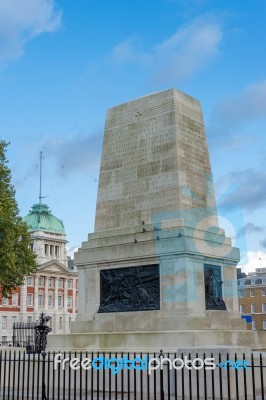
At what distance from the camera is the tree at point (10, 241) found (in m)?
32.7

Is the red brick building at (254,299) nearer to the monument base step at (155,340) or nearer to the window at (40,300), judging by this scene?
the window at (40,300)

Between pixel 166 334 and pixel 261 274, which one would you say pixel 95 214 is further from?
pixel 261 274

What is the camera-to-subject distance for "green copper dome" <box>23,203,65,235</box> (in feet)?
354

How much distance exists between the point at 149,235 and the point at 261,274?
261 feet

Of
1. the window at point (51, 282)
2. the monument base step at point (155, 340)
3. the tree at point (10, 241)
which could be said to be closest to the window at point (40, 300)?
the window at point (51, 282)

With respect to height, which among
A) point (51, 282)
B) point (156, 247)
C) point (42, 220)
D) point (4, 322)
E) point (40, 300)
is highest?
point (42, 220)

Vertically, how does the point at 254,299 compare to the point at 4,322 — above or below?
above

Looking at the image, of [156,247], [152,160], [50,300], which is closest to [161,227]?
[156,247]

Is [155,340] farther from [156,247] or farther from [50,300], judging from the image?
[50,300]

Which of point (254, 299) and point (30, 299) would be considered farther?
point (30, 299)

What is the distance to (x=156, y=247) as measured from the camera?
19.1m

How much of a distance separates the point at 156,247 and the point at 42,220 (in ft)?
302

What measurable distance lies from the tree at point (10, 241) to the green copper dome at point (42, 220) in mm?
70653

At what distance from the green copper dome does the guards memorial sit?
8660 centimetres
